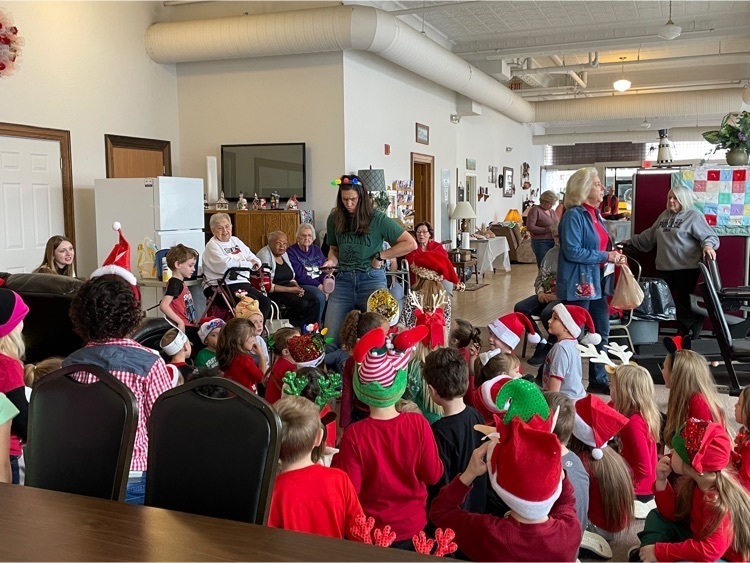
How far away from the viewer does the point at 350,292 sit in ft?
14.2

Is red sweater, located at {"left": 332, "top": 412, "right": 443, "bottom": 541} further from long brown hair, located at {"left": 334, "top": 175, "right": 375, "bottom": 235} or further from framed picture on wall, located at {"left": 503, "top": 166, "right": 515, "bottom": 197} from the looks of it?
framed picture on wall, located at {"left": 503, "top": 166, "right": 515, "bottom": 197}

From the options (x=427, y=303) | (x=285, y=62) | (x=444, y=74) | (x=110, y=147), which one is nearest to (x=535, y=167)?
(x=444, y=74)

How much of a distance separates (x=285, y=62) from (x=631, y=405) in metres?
6.52

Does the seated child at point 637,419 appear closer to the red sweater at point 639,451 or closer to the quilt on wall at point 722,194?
the red sweater at point 639,451

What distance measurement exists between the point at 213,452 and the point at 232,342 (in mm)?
1952

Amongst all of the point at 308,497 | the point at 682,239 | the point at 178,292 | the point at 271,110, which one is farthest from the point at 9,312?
the point at 271,110

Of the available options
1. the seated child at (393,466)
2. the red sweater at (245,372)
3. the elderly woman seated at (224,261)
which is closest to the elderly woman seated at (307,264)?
the elderly woman seated at (224,261)

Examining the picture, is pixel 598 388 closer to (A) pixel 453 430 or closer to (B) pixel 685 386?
(B) pixel 685 386

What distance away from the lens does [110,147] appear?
7.88m

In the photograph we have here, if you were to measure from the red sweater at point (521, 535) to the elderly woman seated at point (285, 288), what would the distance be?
14.8ft

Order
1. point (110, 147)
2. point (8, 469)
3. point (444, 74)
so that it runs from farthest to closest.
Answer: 1. point (444, 74)
2. point (110, 147)
3. point (8, 469)

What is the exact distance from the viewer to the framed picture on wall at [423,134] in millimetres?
10414

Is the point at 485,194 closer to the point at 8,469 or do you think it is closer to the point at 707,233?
the point at 707,233

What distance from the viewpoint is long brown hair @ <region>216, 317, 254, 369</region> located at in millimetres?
3607
